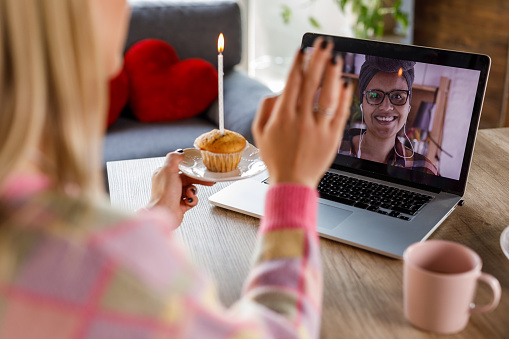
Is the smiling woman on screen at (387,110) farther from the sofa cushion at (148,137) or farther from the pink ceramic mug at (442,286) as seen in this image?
the sofa cushion at (148,137)

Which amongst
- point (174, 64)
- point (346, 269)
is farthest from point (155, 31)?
point (346, 269)

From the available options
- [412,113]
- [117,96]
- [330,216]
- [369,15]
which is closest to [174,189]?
[330,216]

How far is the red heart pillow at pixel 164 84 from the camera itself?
2.58m

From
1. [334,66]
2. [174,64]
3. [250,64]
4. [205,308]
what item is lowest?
[250,64]

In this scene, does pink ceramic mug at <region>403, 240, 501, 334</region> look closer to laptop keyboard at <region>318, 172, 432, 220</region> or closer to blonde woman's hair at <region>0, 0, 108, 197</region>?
laptop keyboard at <region>318, 172, 432, 220</region>

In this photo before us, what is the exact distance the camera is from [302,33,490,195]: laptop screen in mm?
1098

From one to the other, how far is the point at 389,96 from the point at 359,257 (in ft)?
1.27

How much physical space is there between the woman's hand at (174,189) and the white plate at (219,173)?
0.02 m

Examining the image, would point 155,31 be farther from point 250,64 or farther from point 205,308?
point 205,308

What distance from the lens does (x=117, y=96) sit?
2549 mm

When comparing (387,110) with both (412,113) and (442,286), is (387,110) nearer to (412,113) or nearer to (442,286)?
(412,113)

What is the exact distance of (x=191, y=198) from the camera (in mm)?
1079

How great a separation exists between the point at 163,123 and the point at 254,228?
1627mm

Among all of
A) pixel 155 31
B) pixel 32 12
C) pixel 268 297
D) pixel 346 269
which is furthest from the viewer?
pixel 155 31
